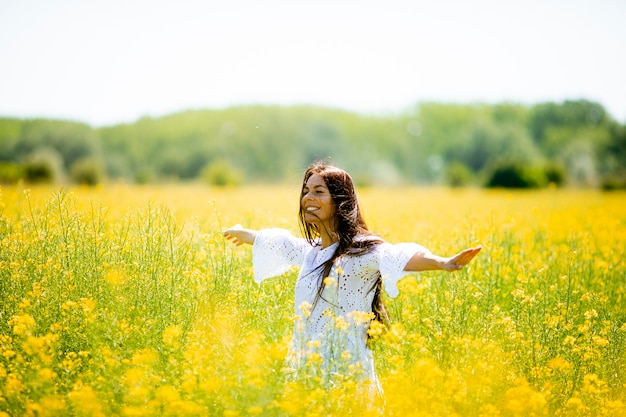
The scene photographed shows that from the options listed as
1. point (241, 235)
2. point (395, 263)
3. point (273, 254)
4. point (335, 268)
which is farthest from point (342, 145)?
point (395, 263)

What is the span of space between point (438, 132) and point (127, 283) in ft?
347

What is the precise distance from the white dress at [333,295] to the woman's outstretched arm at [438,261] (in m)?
0.04

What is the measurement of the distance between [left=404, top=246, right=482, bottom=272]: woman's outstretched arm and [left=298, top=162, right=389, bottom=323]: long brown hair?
15.9 inches

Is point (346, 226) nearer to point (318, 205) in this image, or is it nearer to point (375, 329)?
point (318, 205)

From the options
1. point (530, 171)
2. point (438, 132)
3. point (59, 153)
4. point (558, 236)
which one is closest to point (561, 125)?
point (438, 132)

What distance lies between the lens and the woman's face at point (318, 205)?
4082 millimetres

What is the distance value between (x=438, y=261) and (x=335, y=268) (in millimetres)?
770

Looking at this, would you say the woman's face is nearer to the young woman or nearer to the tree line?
the young woman

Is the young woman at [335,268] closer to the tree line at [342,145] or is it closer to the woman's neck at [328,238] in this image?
the woman's neck at [328,238]

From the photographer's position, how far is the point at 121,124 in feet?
307

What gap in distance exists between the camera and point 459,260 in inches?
130

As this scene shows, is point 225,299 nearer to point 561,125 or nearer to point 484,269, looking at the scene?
point 484,269

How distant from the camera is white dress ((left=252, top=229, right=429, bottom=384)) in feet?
11.6

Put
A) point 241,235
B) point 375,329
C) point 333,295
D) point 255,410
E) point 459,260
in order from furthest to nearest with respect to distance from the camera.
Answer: point 241,235
point 333,295
point 375,329
point 459,260
point 255,410
